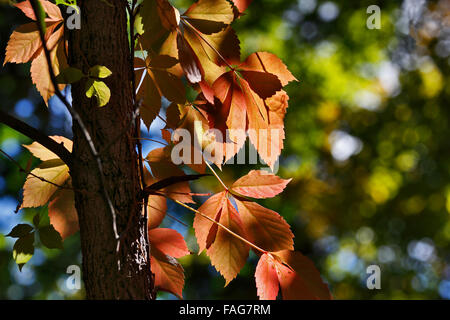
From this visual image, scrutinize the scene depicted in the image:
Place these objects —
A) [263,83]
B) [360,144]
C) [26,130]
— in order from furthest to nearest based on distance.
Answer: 1. [360,144]
2. [263,83]
3. [26,130]

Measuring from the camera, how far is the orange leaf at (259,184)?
0.56 m

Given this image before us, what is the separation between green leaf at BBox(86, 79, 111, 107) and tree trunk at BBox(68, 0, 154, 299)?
40 millimetres

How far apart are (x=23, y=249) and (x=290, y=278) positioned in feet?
1.15

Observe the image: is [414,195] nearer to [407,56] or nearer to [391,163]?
[391,163]

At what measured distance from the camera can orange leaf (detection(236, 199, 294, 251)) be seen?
1.73 feet

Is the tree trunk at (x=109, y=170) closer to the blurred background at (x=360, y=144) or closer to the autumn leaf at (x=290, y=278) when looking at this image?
the autumn leaf at (x=290, y=278)

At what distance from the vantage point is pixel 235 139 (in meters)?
0.56

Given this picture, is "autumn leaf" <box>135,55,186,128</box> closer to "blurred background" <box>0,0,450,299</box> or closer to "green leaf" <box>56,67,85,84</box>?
"green leaf" <box>56,67,85,84</box>

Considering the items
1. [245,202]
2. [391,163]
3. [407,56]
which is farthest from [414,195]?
[245,202]

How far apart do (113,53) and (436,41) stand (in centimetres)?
548

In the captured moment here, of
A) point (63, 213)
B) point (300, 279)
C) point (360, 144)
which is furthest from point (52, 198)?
point (360, 144)

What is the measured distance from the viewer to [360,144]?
5281mm

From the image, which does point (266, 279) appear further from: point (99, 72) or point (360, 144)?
point (360, 144)

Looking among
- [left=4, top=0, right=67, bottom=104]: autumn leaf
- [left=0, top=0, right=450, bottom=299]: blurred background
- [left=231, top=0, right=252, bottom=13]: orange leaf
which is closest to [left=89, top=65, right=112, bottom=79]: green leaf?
[left=4, top=0, right=67, bottom=104]: autumn leaf
